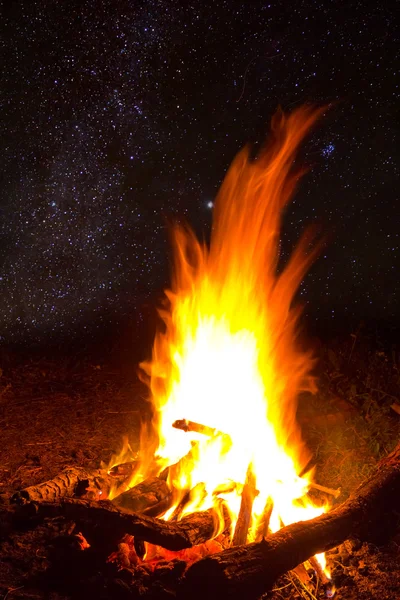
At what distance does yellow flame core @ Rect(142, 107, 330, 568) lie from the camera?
3.41 metres

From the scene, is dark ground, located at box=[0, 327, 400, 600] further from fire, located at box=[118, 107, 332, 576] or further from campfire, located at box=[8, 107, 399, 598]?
fire, located at box=[118, 107, 332, 576]

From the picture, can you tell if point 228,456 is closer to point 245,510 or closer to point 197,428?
point 197,428

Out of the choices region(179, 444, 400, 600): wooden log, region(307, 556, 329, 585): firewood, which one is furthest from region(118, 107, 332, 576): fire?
region(179, 444, 400, 600): wooden log

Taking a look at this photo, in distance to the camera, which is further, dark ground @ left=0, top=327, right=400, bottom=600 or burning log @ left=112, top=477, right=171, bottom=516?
burning log @ left=112, top=477, right=171, bottom=516

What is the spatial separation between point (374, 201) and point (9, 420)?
598 centimetres

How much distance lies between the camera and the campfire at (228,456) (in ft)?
7.89

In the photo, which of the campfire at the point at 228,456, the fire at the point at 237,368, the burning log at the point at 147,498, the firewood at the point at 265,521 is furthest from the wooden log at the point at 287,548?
the burning log at the point at 147,498

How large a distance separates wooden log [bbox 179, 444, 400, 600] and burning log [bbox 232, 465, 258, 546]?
1.17ft

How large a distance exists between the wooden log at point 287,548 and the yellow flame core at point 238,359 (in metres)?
0.47

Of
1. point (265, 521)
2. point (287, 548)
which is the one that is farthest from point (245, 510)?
point (287, 548)

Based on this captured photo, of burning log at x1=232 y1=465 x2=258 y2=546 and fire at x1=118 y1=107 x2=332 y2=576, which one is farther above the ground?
fire at x1=118 y1=107 x2=332 y2=576

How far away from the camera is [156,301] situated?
8.06 metres

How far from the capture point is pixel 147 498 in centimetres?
302

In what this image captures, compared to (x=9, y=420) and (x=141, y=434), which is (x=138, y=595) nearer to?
(x=141, y=434)
